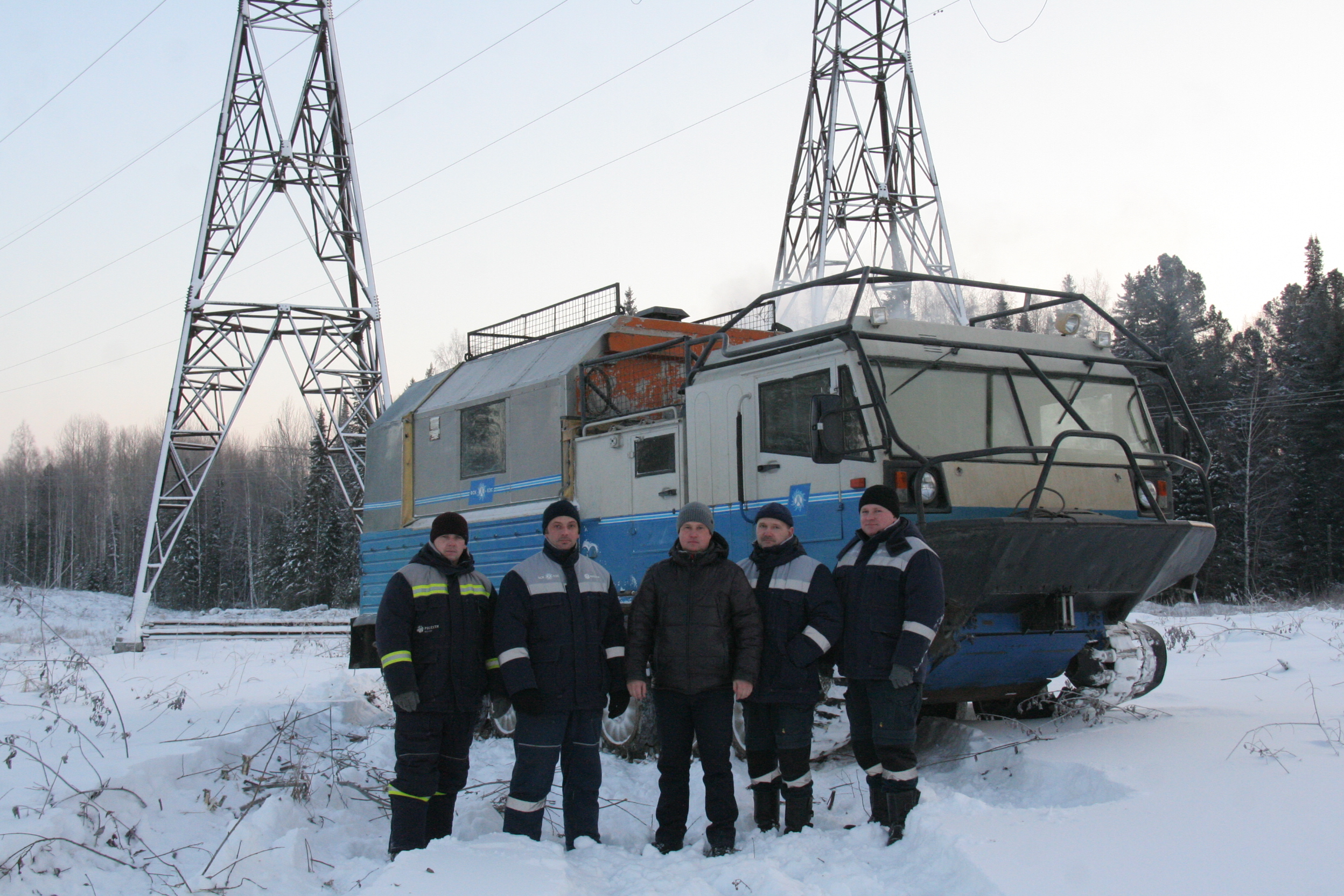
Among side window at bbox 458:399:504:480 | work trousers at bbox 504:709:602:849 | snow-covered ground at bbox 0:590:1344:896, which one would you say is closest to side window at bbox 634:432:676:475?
side window at bbox 458:399:504:480

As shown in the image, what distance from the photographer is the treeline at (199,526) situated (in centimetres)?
4944

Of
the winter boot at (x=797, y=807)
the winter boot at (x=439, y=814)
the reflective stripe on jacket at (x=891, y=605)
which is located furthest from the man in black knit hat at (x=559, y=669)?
the reflective stripe on jacket at (x=891, y=605)

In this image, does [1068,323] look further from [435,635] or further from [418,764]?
[418,764]

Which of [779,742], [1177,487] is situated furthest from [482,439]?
[1177,487]

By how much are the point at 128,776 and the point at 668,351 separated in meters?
5.30

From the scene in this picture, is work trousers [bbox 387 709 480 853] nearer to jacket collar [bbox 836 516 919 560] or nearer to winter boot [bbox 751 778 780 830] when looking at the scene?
winter boot [bbox 751 778 780 830]

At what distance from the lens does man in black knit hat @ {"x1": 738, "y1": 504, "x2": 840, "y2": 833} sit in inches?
212

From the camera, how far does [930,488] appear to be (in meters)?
6.53

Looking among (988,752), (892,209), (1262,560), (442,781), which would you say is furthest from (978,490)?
(1262,560)

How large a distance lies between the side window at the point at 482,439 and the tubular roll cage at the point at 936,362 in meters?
1.53

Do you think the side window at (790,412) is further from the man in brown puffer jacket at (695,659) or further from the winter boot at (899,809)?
the winter boot at (899,809)

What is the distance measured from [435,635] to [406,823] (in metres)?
0.94

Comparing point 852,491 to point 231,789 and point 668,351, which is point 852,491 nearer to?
point 668,351

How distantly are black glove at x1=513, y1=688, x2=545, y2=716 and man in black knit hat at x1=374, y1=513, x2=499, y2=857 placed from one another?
1.01 ft
